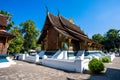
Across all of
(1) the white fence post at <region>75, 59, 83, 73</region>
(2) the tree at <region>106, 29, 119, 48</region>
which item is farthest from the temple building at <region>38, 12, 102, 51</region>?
(2) the tree at <region>106, 29, 119, 48</region>

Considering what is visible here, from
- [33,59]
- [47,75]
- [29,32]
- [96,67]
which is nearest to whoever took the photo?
[47,75]

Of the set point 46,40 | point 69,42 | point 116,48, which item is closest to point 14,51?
point 46,40

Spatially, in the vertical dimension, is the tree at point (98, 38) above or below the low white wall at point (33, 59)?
above

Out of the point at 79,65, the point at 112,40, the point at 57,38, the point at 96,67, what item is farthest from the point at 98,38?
the point at 96,67

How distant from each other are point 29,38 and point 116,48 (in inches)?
1486

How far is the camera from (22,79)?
7645 millimetres

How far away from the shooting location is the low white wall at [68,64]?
419 inches

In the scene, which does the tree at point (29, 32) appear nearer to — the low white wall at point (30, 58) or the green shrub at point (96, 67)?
the low white wall at point (30, 58)

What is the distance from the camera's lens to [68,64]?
11625 mm

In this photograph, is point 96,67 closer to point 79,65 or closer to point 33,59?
point 79,65

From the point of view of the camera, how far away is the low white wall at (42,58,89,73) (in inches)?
419

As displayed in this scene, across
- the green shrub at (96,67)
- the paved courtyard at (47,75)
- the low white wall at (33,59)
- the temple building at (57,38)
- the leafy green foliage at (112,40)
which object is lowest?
the paved courtyard at (47,75)

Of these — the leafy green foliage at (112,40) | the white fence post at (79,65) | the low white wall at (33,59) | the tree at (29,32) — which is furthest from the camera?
the leafy green foliage at (112,40)

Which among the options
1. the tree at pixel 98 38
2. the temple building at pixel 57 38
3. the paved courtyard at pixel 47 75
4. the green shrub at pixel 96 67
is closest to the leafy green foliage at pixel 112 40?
the tree at pixel 98 38
